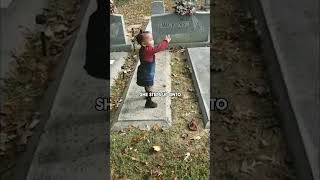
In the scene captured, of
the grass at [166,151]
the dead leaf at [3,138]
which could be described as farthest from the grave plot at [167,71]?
the dead leaf at [3,138]

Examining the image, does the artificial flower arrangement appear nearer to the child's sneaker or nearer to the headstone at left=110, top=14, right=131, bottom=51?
the headstone at left=110, top=14, right=131, bottom=51

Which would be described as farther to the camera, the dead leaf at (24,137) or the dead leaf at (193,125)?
the dead leaf at (193,125)

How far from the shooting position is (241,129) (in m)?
5.02

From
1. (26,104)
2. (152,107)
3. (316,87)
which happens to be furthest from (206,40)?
(26,104)

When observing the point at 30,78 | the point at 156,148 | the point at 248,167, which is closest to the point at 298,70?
the point at 248,167

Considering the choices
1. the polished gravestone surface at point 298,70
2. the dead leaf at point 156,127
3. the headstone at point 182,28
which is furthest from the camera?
the headstone at point 182,28

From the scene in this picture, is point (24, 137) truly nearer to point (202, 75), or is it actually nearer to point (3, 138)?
point (3, 138)

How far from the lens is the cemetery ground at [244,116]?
454 centimetres

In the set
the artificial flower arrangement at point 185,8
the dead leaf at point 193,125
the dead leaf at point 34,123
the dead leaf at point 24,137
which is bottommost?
the dead leaf at point 193,125

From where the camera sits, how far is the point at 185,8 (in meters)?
6.53

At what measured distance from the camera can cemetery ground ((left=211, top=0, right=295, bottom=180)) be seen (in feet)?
14.9

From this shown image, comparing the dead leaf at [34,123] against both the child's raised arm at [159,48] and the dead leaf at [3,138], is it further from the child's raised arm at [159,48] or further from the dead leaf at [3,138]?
the child's raised arm at [159,48]

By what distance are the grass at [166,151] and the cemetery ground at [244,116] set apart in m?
0.16

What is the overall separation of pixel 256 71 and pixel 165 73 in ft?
4.03
